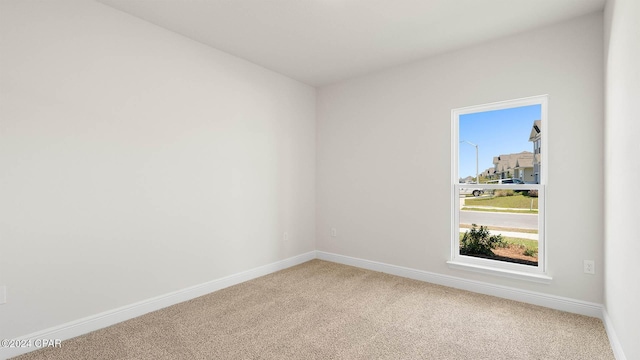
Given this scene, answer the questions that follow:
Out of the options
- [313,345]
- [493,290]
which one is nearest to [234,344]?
[313,345]

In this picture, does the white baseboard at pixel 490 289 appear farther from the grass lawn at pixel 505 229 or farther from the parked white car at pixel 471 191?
the parked white car at pixel 471 191

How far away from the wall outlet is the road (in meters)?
0.48

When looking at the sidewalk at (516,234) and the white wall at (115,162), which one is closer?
the white wall at (115,162)

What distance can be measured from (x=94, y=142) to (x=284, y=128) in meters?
2.28

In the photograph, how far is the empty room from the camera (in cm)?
214

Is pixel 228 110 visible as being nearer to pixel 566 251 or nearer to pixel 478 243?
→ pixel 478 243

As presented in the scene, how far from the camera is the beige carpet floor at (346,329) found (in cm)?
212

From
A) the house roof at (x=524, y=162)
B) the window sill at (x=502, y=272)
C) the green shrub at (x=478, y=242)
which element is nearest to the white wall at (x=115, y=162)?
the window sill at (x=502, y=272)

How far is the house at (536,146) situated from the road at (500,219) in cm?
39

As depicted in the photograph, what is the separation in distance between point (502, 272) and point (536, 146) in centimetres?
133

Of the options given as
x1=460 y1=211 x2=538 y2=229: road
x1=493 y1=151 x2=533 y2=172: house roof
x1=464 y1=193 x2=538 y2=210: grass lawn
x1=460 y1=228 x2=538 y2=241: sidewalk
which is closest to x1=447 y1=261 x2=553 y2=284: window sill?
x1=460 y1=228 x2=538 y2=241: sidewalk

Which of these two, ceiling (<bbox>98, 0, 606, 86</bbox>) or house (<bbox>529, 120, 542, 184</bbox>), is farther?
house (<bbox>529, 120, 542, 184</bbox>)

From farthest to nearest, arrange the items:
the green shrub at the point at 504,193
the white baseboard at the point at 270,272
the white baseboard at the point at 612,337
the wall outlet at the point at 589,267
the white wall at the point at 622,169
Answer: the green shrub at the point at 504,193 < the wall outlet at the point at 589,267 < the white baseboard at the point at 270,272 < the white baseboard at the point at 612,337 < the white wall at the point at 622,169

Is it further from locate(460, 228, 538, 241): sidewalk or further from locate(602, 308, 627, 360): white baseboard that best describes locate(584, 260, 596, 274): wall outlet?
locate(460, 228, 538, 241): sidewalk
